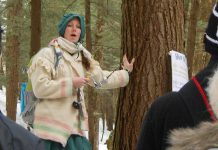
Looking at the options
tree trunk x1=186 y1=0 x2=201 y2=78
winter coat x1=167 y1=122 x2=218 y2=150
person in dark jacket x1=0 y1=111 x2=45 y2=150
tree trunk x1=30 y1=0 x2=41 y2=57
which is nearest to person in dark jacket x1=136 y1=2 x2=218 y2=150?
winter coat x1=167 y1=122 x2=218 y2=150

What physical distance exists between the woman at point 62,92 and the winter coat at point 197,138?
3.32 m

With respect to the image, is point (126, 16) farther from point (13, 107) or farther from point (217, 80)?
point (13, 107)

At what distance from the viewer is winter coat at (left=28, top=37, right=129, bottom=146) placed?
477cm

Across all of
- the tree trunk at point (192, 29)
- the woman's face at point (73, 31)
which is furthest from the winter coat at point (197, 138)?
the tree trunk at point (192, 29)

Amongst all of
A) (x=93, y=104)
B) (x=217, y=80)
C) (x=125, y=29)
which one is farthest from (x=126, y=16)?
(x=93, y=104)

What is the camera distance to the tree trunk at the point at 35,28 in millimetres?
10758

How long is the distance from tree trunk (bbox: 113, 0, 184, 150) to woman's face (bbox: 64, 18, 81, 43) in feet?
2.04

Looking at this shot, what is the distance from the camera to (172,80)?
4562 millimetres

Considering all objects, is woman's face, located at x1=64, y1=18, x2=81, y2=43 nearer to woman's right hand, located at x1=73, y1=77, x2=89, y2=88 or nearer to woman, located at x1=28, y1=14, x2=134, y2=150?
woman, located at x1=28, y1=14, x2=134, y2=150

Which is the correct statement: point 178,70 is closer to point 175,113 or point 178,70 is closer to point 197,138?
point 175,113

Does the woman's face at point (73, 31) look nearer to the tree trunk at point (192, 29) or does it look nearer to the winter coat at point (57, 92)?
the winter coat at point (57, 92)

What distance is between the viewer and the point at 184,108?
193 cm

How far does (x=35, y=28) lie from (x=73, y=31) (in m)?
5.86

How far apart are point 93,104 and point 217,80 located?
14223 mm
